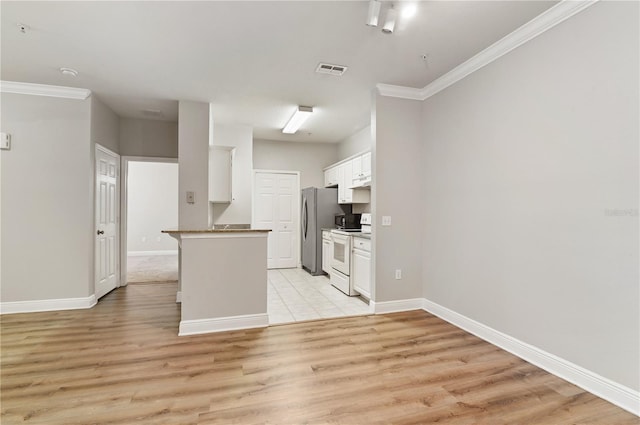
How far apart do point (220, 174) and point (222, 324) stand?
90.7 inches

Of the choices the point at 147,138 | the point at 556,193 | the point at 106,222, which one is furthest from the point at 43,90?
the point at 556,193

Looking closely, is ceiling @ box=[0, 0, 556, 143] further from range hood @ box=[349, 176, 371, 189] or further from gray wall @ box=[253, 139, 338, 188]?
gray wall @ box=[253, 139, 338, 188]

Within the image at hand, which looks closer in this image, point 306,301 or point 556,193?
point 556,193

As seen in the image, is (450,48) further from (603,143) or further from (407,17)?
(603,143)

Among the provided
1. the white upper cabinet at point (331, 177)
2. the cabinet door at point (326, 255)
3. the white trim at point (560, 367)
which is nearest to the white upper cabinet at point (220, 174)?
the cabinet door at point (326, 255)

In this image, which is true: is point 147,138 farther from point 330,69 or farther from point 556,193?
point 556,193

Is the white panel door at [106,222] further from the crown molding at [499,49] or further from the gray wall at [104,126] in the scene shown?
the crown molding at [499,49]

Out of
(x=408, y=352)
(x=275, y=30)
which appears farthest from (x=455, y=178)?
(x=275, y=30)

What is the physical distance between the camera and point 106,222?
4.51 m

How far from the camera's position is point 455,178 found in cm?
337

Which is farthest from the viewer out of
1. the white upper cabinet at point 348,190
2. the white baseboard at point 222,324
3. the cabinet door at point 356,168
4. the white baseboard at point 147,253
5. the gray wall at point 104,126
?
the white baseboard at point 147,253

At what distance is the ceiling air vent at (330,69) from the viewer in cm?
322

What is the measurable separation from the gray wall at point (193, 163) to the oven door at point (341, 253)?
201cm

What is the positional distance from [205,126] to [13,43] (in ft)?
6.38
